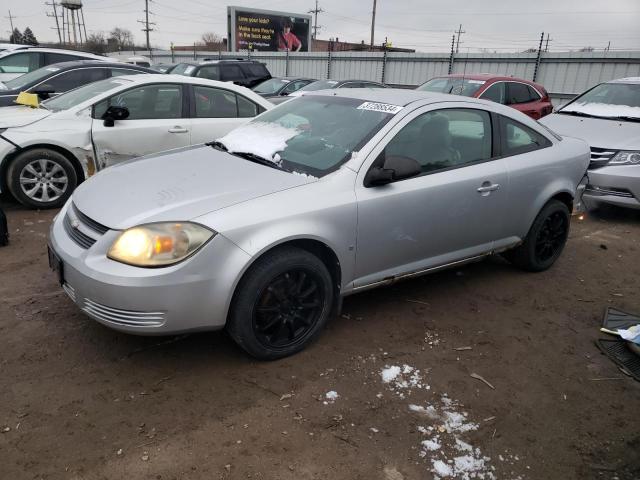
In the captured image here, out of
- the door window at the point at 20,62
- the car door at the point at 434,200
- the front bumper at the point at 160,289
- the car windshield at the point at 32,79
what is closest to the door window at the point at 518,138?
the car door at the point at 434,200

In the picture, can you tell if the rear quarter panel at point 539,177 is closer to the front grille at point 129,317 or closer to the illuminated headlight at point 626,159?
the illuminated headlight at point 626,159

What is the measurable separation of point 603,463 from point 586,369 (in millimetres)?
912

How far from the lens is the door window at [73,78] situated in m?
7.89

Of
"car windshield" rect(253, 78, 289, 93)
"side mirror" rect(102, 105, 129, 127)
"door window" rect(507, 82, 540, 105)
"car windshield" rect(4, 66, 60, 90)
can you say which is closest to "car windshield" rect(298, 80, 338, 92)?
"car windshield" rect(253, 78, 289, 93)

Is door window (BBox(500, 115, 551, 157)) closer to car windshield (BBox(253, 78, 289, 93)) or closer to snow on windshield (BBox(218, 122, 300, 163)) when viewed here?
snow on windshield (BBox(218, 122, 300, 163))

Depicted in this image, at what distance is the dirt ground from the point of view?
2393mm

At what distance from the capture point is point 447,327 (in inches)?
147

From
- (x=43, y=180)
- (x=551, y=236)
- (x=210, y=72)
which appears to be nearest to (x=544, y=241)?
(x=551, y=236)

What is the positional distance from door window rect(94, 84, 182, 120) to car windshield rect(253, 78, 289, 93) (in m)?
7.69

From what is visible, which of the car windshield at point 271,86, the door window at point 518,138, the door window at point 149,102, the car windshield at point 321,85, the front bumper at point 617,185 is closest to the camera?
the door window at point 518,138

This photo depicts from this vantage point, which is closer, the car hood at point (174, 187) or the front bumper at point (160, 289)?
the front bumper at point (160, 289)

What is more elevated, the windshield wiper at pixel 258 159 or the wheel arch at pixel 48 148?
the windshield wiper at pixel 258 159

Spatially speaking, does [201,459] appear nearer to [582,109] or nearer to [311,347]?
[311,347]

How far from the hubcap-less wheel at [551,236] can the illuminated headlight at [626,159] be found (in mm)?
2319
